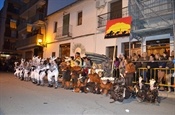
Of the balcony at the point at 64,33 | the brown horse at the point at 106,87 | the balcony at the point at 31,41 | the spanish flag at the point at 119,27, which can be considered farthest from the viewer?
the balcony at the point at 31,41

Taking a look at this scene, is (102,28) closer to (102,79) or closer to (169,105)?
(102,79)

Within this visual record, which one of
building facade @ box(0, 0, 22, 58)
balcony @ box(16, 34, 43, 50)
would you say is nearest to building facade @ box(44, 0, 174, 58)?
balcony @ box(16, 34, 43, 50)

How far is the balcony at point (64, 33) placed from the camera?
19447mm

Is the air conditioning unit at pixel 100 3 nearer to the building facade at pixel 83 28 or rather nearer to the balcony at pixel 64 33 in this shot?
the building facade at pixel 83 28

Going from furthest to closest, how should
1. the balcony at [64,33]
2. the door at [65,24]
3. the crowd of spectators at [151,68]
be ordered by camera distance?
the door at [65,24] → the balcony at [64,33] → the crowd of spectators at [151,68]

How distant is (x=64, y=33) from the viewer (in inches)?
798

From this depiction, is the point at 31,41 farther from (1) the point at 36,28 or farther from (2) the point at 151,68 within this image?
(2) the point at 151,68

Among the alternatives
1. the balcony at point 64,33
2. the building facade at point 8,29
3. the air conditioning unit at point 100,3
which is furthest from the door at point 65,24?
the building facade at point 8,29

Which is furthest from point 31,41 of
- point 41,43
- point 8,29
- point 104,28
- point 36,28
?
point 8,29

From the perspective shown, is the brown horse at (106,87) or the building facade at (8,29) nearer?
the brown horse at (106,87)

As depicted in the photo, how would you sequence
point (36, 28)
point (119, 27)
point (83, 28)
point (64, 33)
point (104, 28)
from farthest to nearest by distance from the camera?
point (36, 28) < point (64, 33) < point (83, 28) < point (104, 28) < point (119, 27)

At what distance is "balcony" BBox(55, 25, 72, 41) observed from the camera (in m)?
19.4

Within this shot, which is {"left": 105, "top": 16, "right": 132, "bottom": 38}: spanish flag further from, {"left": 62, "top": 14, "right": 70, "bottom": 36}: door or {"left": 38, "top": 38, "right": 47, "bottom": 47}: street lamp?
{"left": 38, "top": 38, "right": 47, "bottom": 47}: street lamp

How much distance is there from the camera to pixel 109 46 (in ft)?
49.9
